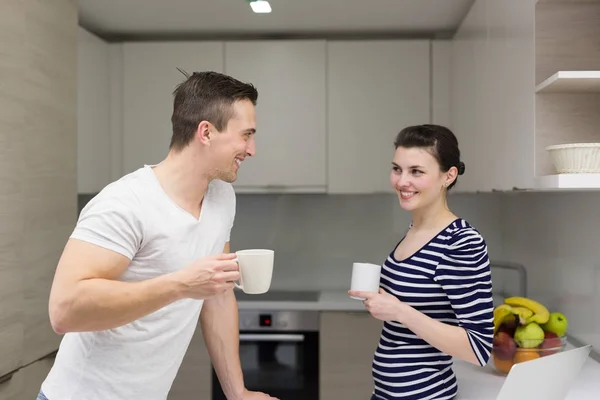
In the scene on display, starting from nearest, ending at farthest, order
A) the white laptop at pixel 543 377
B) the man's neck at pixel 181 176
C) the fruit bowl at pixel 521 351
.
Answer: the white laptop at pixel 543 377 < the man's neck at pixel 181 176 < the fruit bowl at pixel 521 351

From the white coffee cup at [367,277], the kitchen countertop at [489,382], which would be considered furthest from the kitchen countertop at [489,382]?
the white coffee cup at [367,277]

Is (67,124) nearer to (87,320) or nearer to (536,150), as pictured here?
(87,320)

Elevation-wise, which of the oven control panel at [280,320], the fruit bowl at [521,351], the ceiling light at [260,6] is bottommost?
the oven control panel at [280,320]

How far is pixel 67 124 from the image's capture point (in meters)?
2.57

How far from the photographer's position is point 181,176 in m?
1.60

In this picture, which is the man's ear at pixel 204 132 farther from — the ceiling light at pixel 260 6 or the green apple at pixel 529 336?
the ceiling light at pixel 260 6

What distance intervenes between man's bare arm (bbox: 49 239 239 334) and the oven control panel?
80.7 inches

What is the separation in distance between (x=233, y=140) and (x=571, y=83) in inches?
35.7

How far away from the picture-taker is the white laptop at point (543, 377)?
1.19 metres

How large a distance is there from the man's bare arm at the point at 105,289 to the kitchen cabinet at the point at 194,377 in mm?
2069

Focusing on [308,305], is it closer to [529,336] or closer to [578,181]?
[529,336]

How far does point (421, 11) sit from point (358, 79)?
51cm

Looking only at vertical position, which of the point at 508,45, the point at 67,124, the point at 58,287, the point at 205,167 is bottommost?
the point at 58,287

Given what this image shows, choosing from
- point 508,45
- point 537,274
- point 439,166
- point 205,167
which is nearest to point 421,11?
point 508,45
